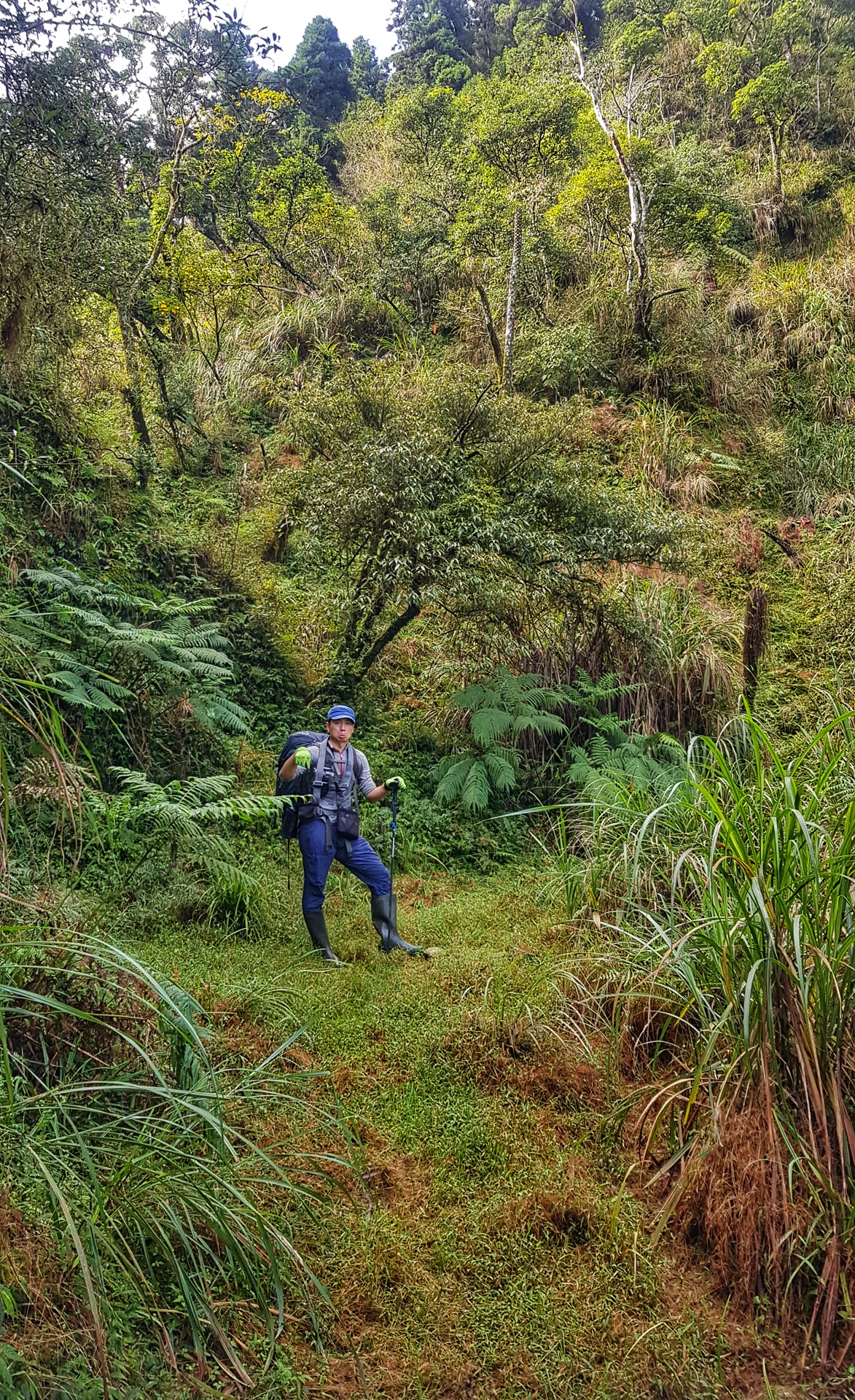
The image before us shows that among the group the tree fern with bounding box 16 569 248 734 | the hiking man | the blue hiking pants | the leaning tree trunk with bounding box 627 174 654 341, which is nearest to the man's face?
the hiking man

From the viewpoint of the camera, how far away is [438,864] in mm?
6570

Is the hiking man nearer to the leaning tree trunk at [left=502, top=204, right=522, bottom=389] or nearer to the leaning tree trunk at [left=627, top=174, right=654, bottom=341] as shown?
the leaning tree trunk at [left=502, top=204, right=522, bottom=389]

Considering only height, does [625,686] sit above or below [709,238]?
below

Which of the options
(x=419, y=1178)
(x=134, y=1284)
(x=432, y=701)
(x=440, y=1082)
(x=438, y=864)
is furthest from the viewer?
(x=432, y=701)

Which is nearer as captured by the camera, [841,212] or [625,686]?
[625,686]

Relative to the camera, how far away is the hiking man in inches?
189

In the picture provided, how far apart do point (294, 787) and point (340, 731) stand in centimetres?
46

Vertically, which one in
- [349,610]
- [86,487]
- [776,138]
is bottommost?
[349,610]

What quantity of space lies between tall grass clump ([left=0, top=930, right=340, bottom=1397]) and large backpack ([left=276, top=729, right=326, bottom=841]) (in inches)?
88.0

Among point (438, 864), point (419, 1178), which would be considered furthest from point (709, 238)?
point (419, 1178)

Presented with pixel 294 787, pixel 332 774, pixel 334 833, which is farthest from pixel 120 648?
pixel 334 833

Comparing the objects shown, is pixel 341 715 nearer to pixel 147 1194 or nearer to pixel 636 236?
pixel 147 1194

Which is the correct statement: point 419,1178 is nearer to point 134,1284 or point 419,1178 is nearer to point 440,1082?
point 440,1082

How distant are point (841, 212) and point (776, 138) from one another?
301 cm
